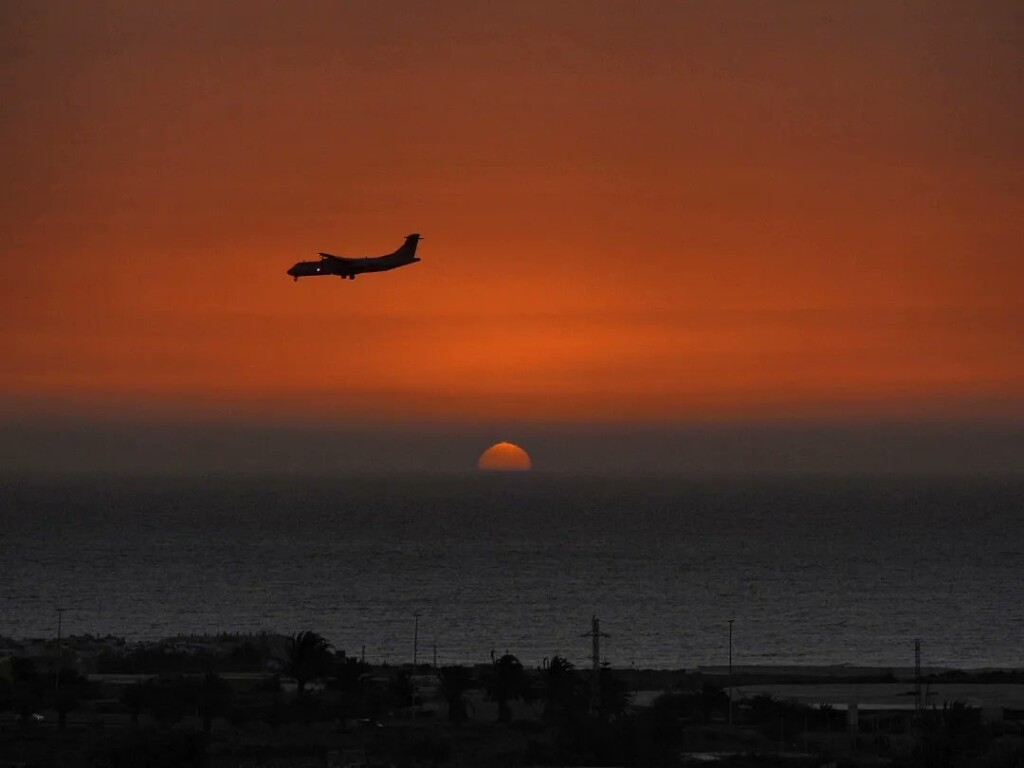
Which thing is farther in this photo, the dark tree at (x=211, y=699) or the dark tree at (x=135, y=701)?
the dark tree at (x=135, y=701)

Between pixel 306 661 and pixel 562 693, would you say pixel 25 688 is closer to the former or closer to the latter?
pixel 306 661

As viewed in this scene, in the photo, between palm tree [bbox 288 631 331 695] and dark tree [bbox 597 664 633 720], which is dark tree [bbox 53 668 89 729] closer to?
palm tree [bbox 288 631 331 695]

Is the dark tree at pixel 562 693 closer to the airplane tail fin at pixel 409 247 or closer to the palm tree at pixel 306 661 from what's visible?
the palm tree at pixel 306 661

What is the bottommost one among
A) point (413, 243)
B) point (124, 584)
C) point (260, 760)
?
point (260, 760)

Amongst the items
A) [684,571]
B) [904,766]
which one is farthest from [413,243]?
[684,571]

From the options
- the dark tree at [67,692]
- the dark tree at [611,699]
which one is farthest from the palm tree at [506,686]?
the dark tree at [67,692]

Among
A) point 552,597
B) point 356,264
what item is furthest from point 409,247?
point 552,597

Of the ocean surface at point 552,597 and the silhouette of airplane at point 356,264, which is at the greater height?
the silhouette of airplane at point 356,264

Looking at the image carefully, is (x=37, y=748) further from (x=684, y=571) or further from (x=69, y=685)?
(x=684, y=571)
